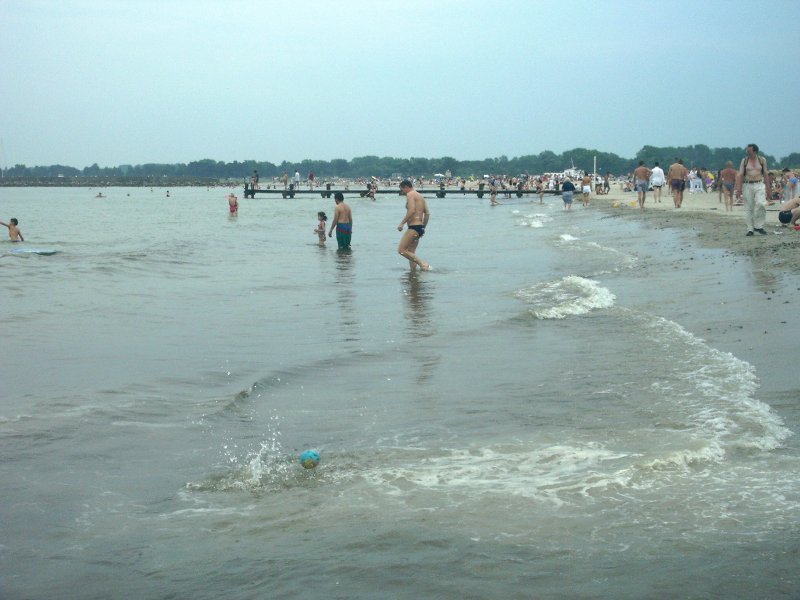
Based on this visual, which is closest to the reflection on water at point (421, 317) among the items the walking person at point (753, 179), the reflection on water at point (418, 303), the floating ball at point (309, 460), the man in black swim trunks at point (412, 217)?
the reflection on water at point (418, 303)

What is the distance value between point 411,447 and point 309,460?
0.68m

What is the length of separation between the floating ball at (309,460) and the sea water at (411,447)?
0.05 m

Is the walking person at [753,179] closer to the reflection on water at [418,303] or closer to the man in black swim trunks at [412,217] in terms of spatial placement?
the man in black swim trunks at [412,217]

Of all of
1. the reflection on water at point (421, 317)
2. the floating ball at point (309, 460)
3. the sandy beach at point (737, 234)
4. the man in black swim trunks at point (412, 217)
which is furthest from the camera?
the man in black swim trunks at point (412, 217)

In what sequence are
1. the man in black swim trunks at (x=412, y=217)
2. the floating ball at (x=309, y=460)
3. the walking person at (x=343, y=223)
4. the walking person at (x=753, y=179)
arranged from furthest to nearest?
1. the walking person at (x=343, y=223)
2. the man in black swim trunks at (x=412, y=217)
3. the walking person at (x=753, y=179)
4. the floating ball at (x=309, y=460)

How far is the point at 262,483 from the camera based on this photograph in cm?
475

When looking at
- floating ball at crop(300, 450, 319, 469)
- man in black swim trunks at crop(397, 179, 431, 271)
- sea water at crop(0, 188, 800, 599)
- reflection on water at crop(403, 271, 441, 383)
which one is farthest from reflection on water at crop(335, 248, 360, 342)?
floating ball at crop(300, 450, 319, 469)

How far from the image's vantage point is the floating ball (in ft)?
16.2

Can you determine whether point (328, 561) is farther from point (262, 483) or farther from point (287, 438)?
point (287, 438)

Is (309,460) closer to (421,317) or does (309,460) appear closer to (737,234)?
(421,317)

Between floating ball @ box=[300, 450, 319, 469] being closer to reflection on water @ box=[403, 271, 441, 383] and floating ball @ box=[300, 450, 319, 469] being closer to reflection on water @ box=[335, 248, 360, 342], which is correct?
reflection on water @ box=[403, 271, 441, 383]

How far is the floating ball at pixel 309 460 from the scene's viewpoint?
4.95 meters

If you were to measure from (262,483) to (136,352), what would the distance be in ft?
14.8

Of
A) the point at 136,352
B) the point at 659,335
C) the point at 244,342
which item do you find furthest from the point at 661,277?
the point at 136,352
